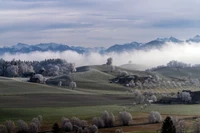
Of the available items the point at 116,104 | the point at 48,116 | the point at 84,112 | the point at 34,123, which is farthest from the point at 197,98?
the point at 34,123

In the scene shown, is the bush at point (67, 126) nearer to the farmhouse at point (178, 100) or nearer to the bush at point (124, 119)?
the bush at point (124, 119)

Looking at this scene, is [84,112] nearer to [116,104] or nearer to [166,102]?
[116,104]

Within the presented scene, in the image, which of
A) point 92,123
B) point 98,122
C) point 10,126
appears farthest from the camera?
point 98,122

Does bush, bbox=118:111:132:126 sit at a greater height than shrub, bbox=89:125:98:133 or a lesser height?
greater

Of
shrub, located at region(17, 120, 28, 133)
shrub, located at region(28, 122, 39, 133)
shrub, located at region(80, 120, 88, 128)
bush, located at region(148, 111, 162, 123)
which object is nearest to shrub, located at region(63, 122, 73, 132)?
shrub, located at region(80, 120, 88, 128)

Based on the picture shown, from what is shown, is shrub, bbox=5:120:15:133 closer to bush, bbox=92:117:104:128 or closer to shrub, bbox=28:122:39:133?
shrub, bbox=28:122:39:133

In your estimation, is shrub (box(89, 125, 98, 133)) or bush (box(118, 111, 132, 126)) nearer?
shrub (box(89, 125, 98, 133))

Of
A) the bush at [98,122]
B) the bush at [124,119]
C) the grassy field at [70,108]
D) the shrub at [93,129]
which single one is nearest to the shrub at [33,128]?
the grassy field at [70,108]

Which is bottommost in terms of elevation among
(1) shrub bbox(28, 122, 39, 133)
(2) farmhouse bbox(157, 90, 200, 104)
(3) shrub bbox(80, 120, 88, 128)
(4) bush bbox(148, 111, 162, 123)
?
(1) shrub bbox(28, 122, 39, 133)

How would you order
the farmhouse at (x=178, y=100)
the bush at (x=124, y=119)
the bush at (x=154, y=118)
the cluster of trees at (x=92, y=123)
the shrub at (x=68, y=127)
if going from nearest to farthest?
the cluster of trees at (x=92, y=123), the shrub at (x=68, y=127), the bush at (x=124, y=119), the bush at (x=154, y=118), the farmhouse at (x=178, y=100)

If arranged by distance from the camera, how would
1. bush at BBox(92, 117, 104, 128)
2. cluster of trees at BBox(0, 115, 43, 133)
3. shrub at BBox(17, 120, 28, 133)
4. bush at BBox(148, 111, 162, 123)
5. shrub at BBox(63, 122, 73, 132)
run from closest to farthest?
cluster of trees at BBox(0, 115, 43, 133), shrub at BBox(17, 120, 28, 133), shrub at BBox(63, 122, 73, 132), bush at BBox(92, 117, 104, 128), bush at BBox(148, 111, 162, 123)

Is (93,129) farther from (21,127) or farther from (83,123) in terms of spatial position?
(21,127)

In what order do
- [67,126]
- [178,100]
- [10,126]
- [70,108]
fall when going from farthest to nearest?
1. [178,100]
2. [70,108]
3. [67,126]
4. [10,126]

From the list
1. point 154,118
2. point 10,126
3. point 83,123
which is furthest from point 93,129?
point 154,118
